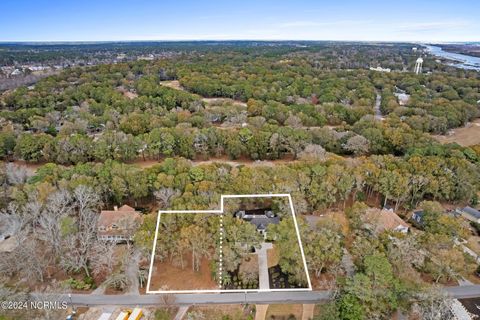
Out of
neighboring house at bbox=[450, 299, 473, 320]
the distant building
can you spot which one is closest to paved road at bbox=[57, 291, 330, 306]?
neighboring house at bbox=[450, 299, 473, 320]

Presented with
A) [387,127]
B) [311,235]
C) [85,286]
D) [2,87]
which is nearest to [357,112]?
[387,127]

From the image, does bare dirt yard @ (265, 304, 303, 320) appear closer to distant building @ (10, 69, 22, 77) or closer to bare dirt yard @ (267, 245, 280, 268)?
bare dirt yard @ (267, 245, 280, 268)

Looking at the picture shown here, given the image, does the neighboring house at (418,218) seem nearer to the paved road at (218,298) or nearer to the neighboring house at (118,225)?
the paved road at (218,298)

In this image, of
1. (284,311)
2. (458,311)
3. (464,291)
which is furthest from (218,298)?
(464,291)

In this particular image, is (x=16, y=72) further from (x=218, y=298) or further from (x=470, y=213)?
(x=470, y=213)

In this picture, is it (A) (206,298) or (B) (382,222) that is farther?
(B) (382,222)

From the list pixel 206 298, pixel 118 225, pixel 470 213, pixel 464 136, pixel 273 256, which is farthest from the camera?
A: pixel 464 136
